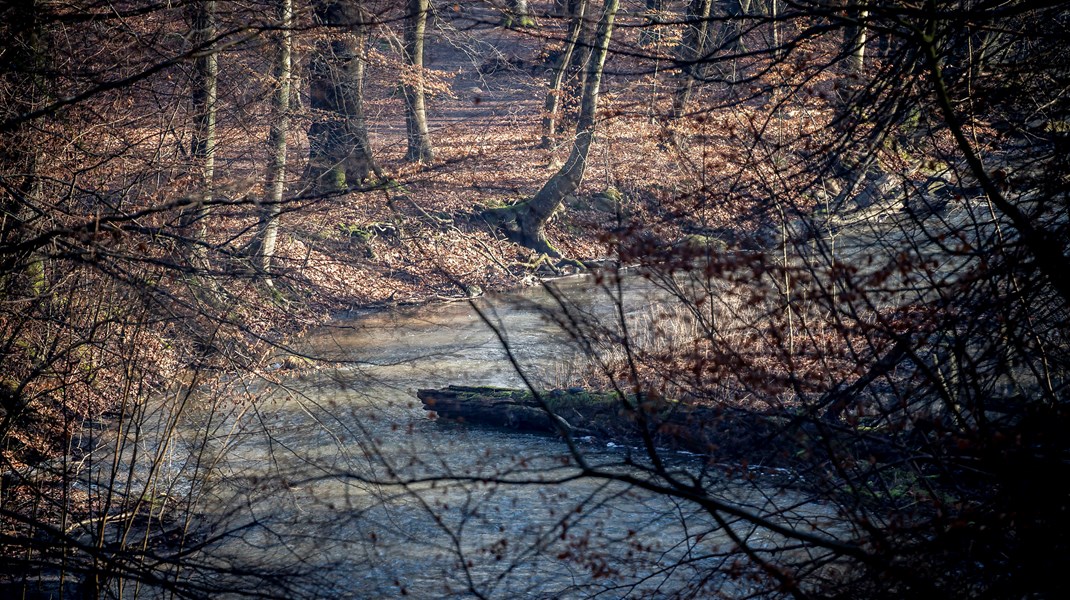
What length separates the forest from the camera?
382 centimetres

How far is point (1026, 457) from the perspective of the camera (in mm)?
3176

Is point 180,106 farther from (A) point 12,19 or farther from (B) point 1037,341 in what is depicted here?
(B) point 1037,341

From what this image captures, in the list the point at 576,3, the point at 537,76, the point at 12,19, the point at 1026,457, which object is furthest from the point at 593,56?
the point at 1026,457

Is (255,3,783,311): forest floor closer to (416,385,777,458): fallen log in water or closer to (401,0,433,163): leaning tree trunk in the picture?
(401,0,433,163): leaning tree trunk

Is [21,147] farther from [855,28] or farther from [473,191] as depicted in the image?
[473,191]

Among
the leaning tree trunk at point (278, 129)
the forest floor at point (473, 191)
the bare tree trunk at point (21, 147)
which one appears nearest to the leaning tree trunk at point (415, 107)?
the forest floor at point (473, 191)

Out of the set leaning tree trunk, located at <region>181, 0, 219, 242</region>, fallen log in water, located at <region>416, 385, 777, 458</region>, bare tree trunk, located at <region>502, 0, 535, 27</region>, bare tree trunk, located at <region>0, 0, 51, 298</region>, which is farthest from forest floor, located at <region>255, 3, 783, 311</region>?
bare tree trunk, located at <region>502, 0, 535, 27</region>

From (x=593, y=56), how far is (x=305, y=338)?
11.5 m

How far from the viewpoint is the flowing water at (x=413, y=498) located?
6.40m

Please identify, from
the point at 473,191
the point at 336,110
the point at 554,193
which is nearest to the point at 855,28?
the point at 336,110

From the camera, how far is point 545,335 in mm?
13031

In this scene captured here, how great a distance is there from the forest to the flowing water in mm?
68

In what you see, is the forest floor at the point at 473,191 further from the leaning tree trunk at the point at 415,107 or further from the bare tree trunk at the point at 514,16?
the bare tree trunk at the point at 514,16

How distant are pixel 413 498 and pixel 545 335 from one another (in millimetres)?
4560
